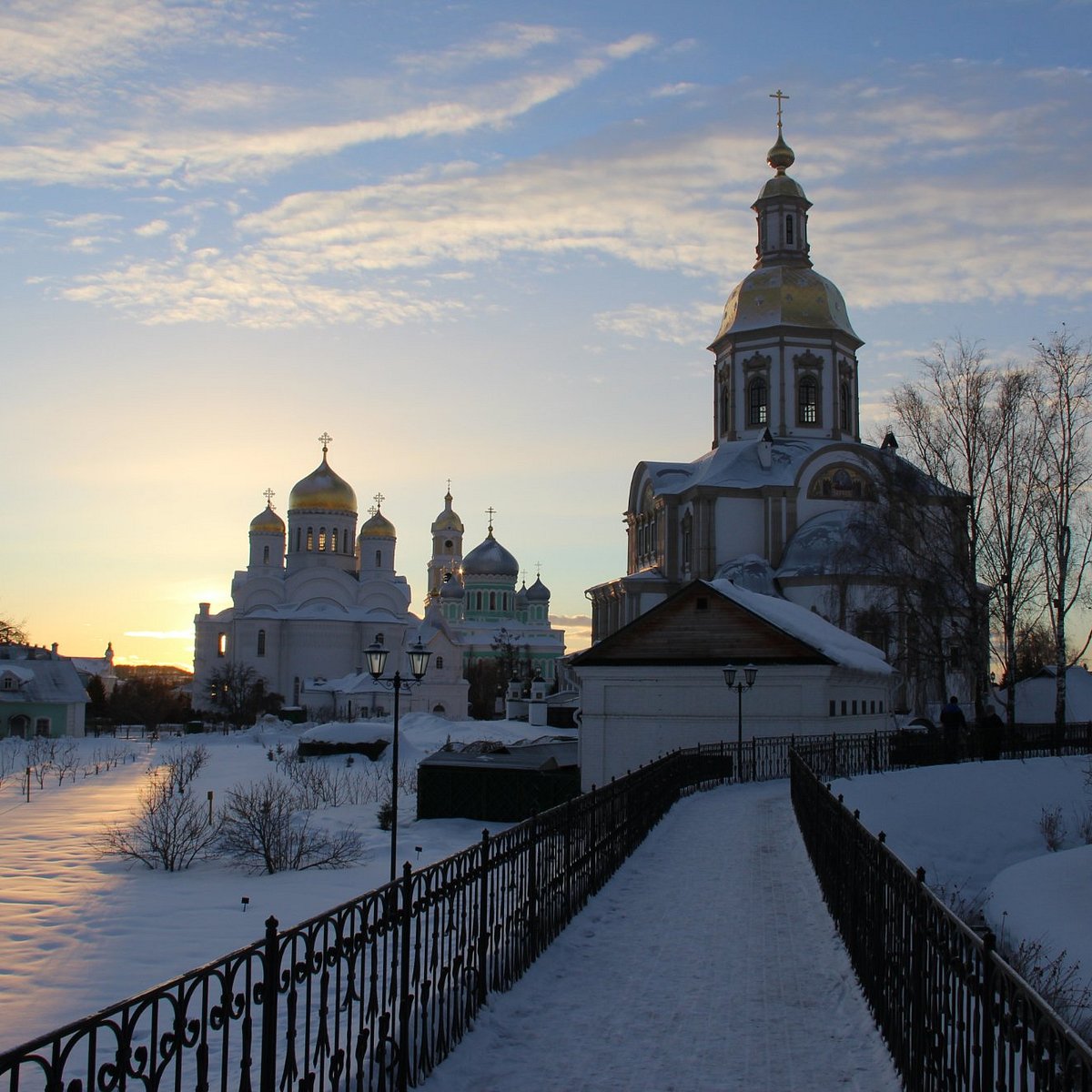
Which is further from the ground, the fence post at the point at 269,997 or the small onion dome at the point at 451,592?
the small onion dome at the point at 451,592

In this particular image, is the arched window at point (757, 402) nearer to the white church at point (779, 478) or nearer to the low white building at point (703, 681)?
the white church at point (779, 478)

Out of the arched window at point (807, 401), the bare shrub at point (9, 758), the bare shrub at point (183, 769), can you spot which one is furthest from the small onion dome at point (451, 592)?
the bare shrub at point (183, 769)

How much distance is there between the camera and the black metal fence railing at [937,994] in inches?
127

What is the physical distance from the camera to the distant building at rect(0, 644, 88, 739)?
5116cm

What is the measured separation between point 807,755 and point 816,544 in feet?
79.1

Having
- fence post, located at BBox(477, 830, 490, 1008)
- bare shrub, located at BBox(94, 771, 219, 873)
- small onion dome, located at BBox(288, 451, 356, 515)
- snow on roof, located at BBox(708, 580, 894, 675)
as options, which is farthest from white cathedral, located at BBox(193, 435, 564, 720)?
fence post, located at BBox(477, 830, 490, 1008)

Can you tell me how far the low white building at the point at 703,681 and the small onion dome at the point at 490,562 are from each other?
60.8 m

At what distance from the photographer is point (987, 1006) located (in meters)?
3.80

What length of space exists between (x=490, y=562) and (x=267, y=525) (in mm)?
19366

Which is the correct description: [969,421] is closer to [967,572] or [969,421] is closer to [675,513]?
[967,572]

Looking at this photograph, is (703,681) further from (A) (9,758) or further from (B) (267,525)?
(B) (267,525)

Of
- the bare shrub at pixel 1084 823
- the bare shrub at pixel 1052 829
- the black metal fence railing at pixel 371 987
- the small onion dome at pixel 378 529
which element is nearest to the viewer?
the black metal fence railing at pixel 371 987

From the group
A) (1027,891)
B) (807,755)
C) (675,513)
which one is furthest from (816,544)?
(1027,891)

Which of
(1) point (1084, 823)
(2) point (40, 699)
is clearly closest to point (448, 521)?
(2) point (40, 699)
